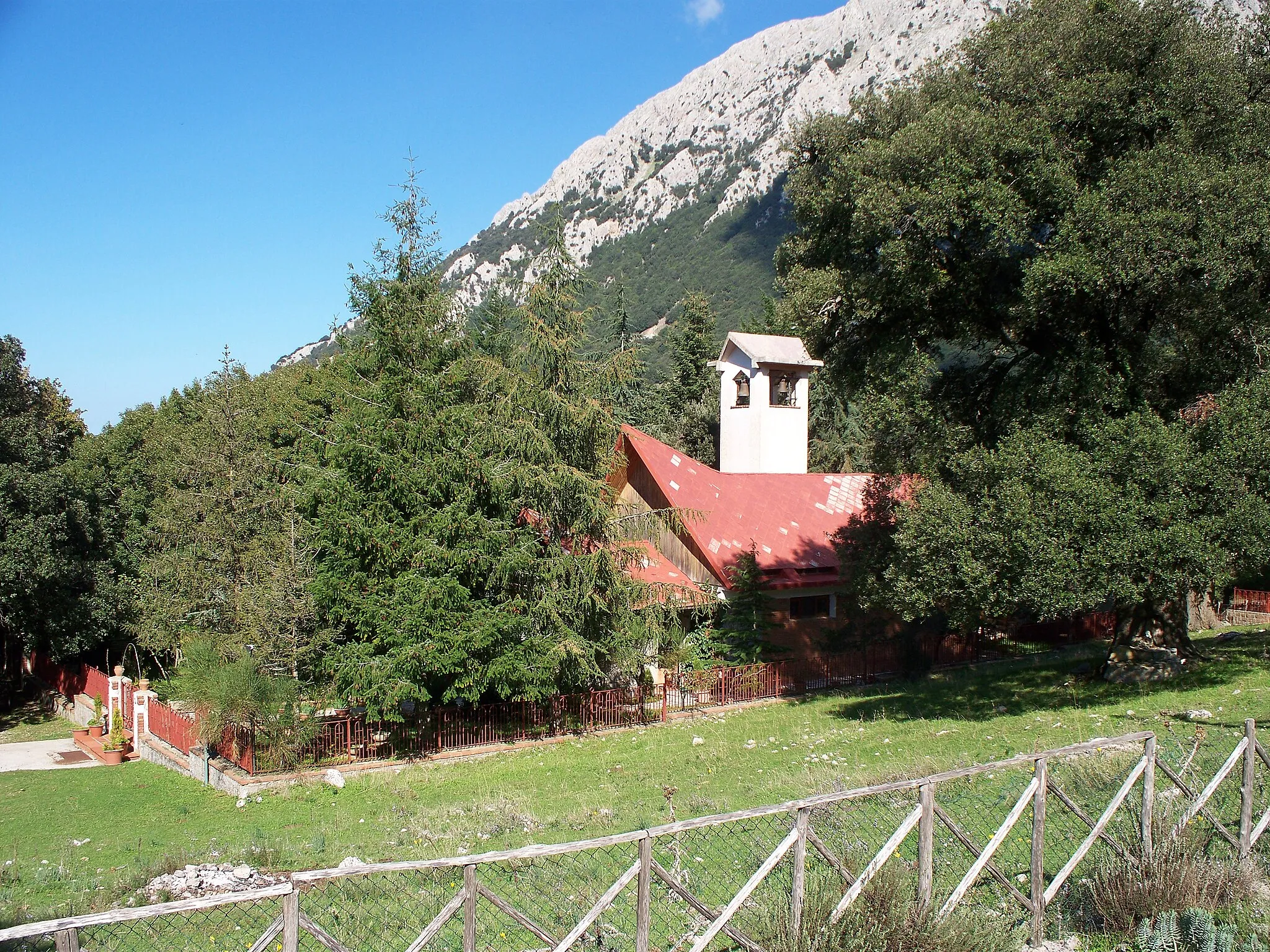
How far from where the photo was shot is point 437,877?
7.97 m

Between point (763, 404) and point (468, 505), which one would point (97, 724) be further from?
point (763, 404)

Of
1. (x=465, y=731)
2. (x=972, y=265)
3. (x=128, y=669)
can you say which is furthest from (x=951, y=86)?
(x=128, y=669)

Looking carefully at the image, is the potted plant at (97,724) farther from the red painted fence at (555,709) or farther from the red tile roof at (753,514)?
the red tile roof at (753,514)

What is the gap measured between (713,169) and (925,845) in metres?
145

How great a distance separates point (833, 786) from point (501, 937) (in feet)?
19.9

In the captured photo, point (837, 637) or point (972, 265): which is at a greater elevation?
point (972, 265)

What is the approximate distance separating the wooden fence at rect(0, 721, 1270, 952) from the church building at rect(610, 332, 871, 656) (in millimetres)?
A: 12916

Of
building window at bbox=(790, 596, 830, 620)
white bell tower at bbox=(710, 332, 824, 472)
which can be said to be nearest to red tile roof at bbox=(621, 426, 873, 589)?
building window at bbox=(790, 596, 830, 620)

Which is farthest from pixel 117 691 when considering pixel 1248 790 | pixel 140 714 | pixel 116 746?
pixel 1248 790

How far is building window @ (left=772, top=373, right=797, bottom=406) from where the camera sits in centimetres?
3312

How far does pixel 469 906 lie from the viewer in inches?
203

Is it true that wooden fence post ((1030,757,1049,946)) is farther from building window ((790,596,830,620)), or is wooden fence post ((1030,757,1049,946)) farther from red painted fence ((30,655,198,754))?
building window ((790,596,830,620))

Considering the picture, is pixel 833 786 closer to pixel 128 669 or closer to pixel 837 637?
pixel 837 637

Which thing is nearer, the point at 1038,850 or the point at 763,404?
the point at 1038,850
